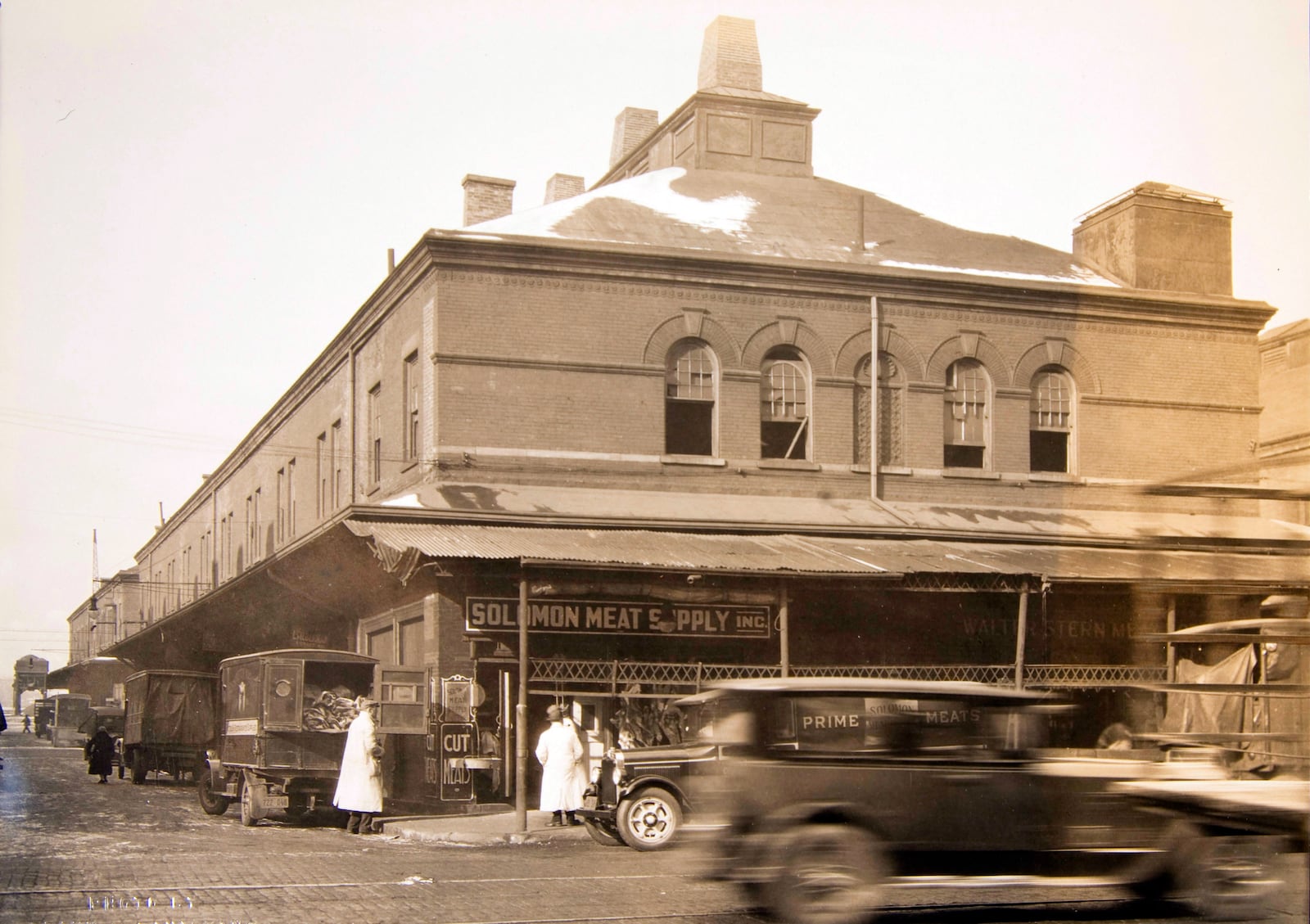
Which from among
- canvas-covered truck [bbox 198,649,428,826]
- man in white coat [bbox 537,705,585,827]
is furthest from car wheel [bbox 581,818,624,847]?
canvas-covered truck [bbox 198,649,428,826]

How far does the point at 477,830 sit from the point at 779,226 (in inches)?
537

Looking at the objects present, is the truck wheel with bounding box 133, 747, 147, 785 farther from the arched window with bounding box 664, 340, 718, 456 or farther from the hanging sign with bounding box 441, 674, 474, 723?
the arched window with bounding box 664, 340, 718, 456

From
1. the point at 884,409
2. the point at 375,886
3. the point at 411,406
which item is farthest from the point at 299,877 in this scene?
the point at 884,409

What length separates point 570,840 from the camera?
18.1 meters

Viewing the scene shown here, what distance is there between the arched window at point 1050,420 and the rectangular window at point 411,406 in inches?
444

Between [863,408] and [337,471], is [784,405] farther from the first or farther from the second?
[337,471]

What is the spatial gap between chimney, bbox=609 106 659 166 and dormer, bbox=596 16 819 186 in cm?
572

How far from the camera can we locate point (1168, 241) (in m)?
29.0

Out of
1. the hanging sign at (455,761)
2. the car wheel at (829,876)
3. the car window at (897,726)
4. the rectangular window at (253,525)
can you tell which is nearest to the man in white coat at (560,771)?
the hanging sign at (455,761)

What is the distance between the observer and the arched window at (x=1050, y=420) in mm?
27344

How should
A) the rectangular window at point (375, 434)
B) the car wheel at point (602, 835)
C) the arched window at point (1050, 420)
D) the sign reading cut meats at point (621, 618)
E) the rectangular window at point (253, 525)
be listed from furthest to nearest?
the rectangular window at point (253, 525) → the rectangular window at point (375, 434) → the arched window at point (1050, 420) → the sign reading cut meats at point (621, 618) → the car wheel at point (602, 835)

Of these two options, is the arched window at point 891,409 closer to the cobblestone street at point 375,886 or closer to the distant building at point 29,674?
the cobblestone street at point 375,886

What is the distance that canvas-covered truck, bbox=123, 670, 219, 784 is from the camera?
107ft

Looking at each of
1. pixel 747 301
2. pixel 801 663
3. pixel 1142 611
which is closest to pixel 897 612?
pixel 801 663
